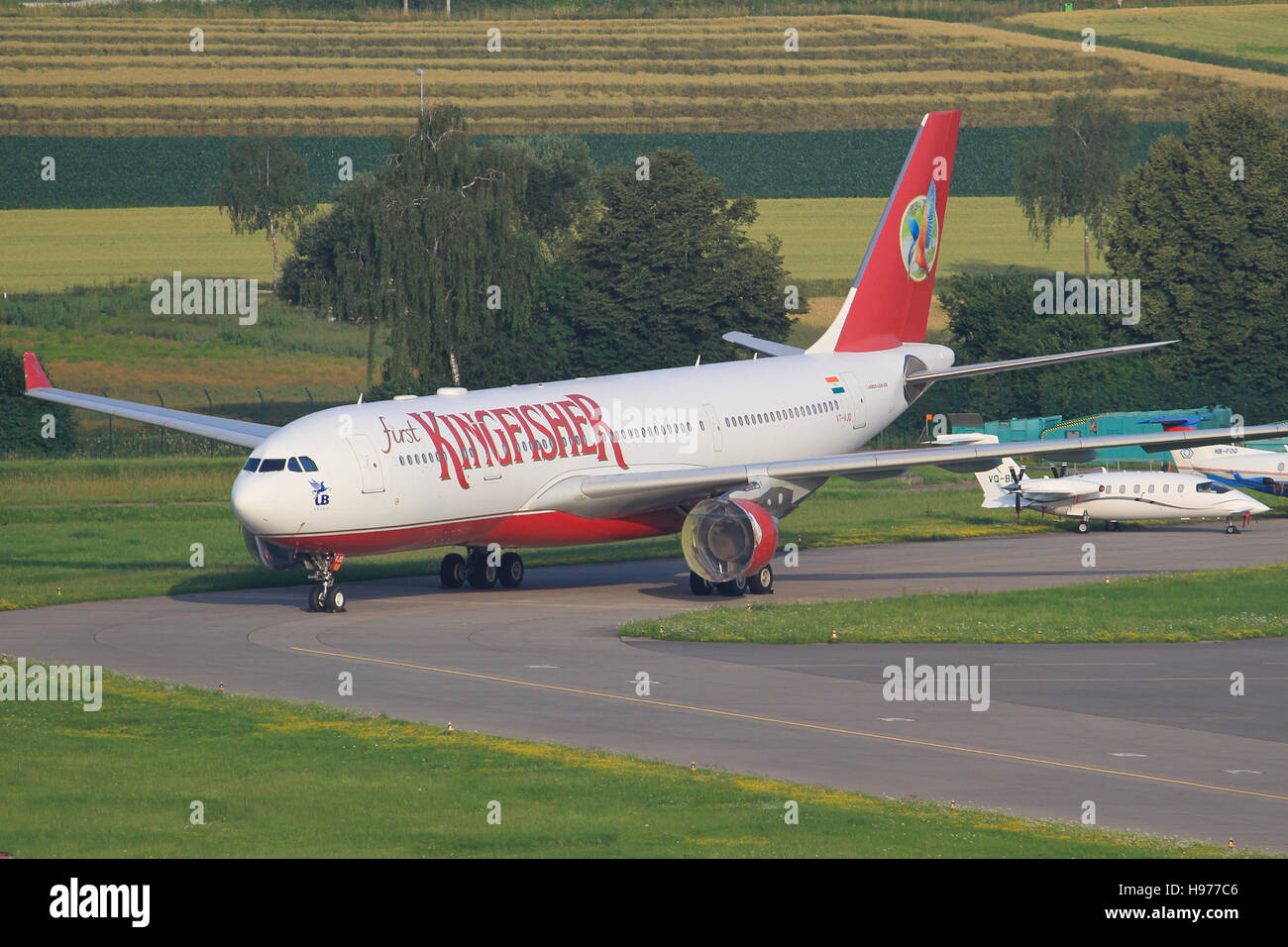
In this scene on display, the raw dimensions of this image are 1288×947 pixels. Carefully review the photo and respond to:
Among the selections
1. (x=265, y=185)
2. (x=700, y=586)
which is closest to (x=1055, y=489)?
(x=700, y=586)

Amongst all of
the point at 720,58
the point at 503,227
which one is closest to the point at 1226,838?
the point at 503,227

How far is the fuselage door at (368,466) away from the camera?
38.3m

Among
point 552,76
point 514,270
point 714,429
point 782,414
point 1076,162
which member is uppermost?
point 552,76

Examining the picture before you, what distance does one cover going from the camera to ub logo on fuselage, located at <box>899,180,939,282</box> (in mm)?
53750

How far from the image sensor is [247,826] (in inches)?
806

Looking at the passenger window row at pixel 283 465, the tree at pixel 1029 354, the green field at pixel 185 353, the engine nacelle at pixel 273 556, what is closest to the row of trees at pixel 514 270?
the green field at pixel 185 353

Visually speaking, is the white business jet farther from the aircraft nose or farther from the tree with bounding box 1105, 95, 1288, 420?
the tree with bounding box 1105, 95, 1288, 420

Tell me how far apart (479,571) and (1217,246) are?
227ft

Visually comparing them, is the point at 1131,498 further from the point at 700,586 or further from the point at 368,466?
the point at 368,466

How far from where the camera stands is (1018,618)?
38.9m

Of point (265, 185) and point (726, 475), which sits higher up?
point (265, 185)

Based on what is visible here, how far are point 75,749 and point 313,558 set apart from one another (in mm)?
14462

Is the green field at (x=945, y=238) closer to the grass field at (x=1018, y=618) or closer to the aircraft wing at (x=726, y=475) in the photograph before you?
the aircraft wing at (x=726, y=475)

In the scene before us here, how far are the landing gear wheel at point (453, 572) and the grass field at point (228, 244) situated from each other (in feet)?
240
